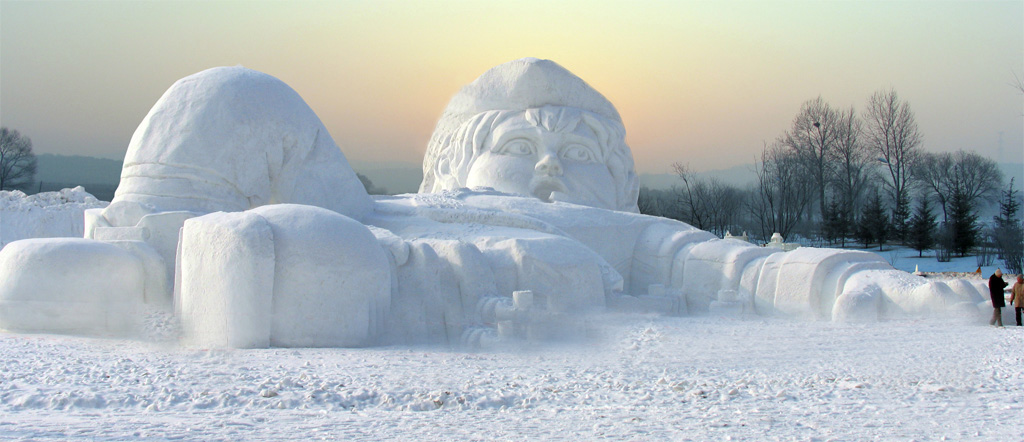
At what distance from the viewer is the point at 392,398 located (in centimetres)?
413

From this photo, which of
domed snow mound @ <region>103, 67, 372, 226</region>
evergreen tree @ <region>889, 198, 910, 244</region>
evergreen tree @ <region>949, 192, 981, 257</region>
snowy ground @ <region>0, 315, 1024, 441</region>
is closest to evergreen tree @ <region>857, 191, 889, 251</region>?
evergreen tree @ <region>889, 198, 910, 244</region>

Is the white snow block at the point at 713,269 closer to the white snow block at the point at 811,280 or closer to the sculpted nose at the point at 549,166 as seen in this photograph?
the white snow block at the point at 811,280

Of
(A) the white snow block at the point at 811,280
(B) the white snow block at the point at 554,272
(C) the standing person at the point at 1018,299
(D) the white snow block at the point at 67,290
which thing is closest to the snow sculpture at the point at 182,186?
(D) the white snow block at the point at 67,290

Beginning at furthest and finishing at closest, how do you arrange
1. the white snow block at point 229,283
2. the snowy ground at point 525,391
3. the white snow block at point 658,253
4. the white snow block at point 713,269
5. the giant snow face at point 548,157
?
1. the giant snow face at point 548,157
2. the white snow block at point 658,253
3. the white snow block at point 713,269
4. the white snow block at point 229,283
5. the snowy ground at point 525,391

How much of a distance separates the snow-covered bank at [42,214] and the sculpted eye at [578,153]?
6.12 metres

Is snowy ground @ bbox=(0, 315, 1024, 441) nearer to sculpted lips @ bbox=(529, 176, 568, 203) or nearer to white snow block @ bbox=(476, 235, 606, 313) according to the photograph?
white snow block @ bbox=(476, 235, 606, 313)

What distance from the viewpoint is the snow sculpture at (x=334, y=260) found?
547 centimetres

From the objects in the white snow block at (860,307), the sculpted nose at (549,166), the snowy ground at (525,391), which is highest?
the sculpted nose at (549,166)

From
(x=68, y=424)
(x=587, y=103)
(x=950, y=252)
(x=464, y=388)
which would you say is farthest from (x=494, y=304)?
(x=950, y=252)

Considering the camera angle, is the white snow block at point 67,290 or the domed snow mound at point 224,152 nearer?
the white snow block at point 67,290

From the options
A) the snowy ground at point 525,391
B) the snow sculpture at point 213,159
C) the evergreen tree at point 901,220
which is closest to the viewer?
the snowy ground at point 525,391

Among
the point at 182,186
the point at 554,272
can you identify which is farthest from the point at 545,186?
the point at 182,186

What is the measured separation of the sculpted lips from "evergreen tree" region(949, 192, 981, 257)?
17628mm

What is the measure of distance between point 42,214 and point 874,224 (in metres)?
22.6
